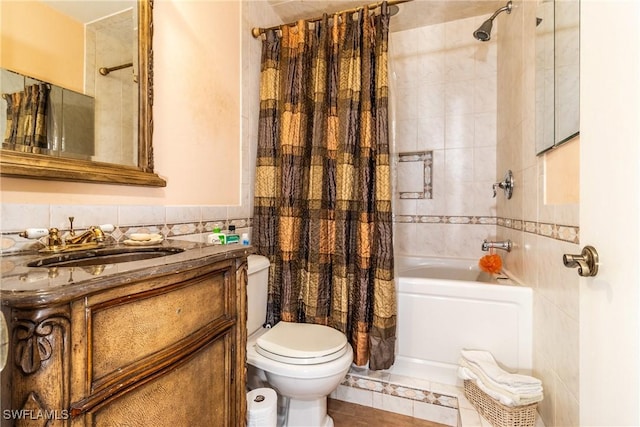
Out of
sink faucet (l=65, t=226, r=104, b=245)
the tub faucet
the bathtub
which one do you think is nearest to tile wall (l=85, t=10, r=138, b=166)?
sink faucet (l=65, t=226, r=104, b=245)

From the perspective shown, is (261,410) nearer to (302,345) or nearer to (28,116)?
(302,345)

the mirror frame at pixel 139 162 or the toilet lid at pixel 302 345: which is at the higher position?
the mirror frame at pixel 139 162

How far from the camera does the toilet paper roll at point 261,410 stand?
117 centimetres

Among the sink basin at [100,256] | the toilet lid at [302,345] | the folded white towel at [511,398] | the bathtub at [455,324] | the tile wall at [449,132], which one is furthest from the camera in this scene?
the tile wall at [449,132]

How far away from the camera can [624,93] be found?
49 centimetres

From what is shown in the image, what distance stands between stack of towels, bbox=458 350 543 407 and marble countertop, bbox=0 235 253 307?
1.28m

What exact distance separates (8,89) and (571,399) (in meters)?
2.07

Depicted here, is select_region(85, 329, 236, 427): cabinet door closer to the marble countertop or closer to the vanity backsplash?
the marble countertop

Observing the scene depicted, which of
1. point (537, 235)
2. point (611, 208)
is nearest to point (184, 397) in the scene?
point (611, 208)

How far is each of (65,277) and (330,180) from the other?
4.43 ft

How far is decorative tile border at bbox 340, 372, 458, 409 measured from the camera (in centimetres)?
156

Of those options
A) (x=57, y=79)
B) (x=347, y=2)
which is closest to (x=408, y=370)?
(x=57, y=79)

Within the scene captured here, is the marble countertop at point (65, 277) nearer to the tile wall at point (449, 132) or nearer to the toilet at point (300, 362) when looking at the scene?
the toilet at point (300, 362)

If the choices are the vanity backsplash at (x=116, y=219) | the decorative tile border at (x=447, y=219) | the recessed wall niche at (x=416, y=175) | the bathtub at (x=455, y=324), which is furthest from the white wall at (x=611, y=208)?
the recessed wall niche at (x=416, y=175)
